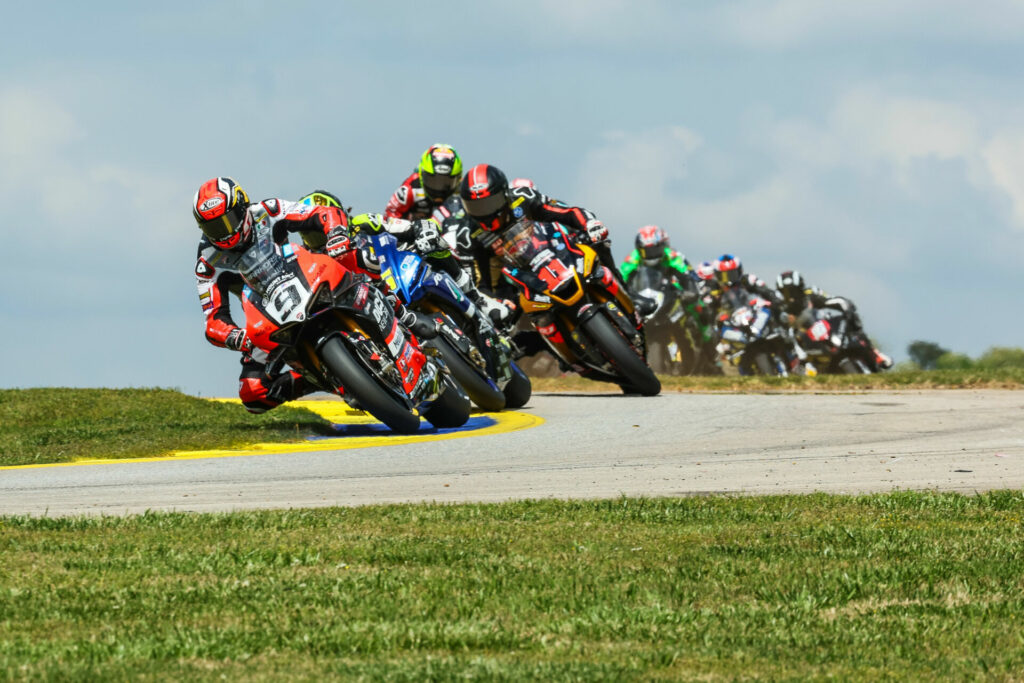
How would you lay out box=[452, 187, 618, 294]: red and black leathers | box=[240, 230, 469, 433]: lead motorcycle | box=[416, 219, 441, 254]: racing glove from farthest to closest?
box=[452, 187, 618, 294]: red and black leathers, box=[416, 219, 441, 254]: racing glove, box=[240, 230, 469, 433]: lead motorcycle

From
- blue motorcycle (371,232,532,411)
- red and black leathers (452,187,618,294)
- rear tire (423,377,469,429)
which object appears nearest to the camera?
rear tire (423,377,469,429)

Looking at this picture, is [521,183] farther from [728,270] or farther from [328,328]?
[728,270]

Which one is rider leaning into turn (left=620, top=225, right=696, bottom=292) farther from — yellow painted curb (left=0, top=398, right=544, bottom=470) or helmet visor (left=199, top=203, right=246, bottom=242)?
helmet visor (left=199, top=203, right=246, bottom=242)

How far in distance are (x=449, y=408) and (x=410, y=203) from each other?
4.96 meters

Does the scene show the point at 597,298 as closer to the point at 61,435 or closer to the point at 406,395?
the point at 406,395

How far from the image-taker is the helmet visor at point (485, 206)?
57.9 feet

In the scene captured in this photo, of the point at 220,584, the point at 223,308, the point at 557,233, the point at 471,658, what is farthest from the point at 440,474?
the point at 557,233

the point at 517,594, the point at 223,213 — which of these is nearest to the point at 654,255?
the point at 223,213

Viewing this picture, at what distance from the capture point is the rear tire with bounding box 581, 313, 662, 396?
1895 centimetres

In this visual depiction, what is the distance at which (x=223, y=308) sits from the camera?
13883 mm

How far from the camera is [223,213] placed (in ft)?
Answer: 42.6

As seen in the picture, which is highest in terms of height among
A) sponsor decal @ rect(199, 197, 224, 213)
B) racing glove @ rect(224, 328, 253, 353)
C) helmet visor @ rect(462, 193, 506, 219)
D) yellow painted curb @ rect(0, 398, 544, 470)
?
helmet visor @ rect(462, 193, 506, 219)

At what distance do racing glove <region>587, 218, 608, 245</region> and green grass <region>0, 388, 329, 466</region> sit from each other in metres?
4.55

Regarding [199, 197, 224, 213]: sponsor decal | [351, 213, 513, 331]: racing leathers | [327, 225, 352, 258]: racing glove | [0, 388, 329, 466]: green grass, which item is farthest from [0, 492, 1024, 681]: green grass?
[351, 213, 513, 331]: racing leathers
